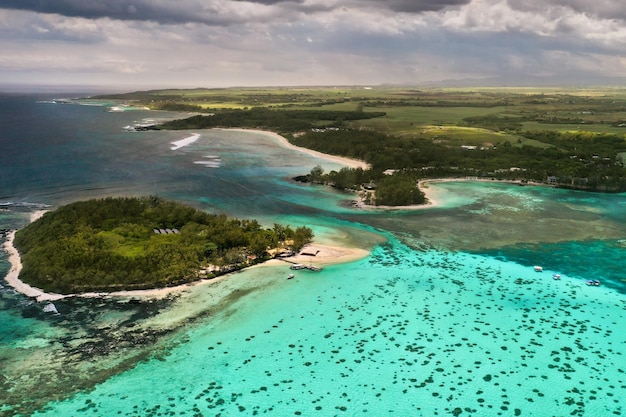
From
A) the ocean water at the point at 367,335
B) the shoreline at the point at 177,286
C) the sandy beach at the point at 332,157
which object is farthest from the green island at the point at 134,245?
the sandy beach at the point at 332,157

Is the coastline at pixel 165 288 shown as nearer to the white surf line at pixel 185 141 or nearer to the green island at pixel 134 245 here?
the green island at pixel 134 245

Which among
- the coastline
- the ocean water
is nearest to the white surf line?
the coastline

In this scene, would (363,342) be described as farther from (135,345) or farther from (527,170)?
(527,170)

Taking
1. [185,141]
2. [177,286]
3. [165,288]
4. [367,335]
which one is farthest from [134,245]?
[185,141]

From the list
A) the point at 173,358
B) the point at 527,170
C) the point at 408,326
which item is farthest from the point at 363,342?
the point at 527,170

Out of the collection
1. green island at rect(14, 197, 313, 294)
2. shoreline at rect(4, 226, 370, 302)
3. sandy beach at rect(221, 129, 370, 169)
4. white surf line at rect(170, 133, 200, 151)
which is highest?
white surf line at rect(170, 133, 200, 151)

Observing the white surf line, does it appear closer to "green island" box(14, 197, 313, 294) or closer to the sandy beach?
the sandy beach

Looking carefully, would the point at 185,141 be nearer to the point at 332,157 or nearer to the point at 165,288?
the point at 332,157
